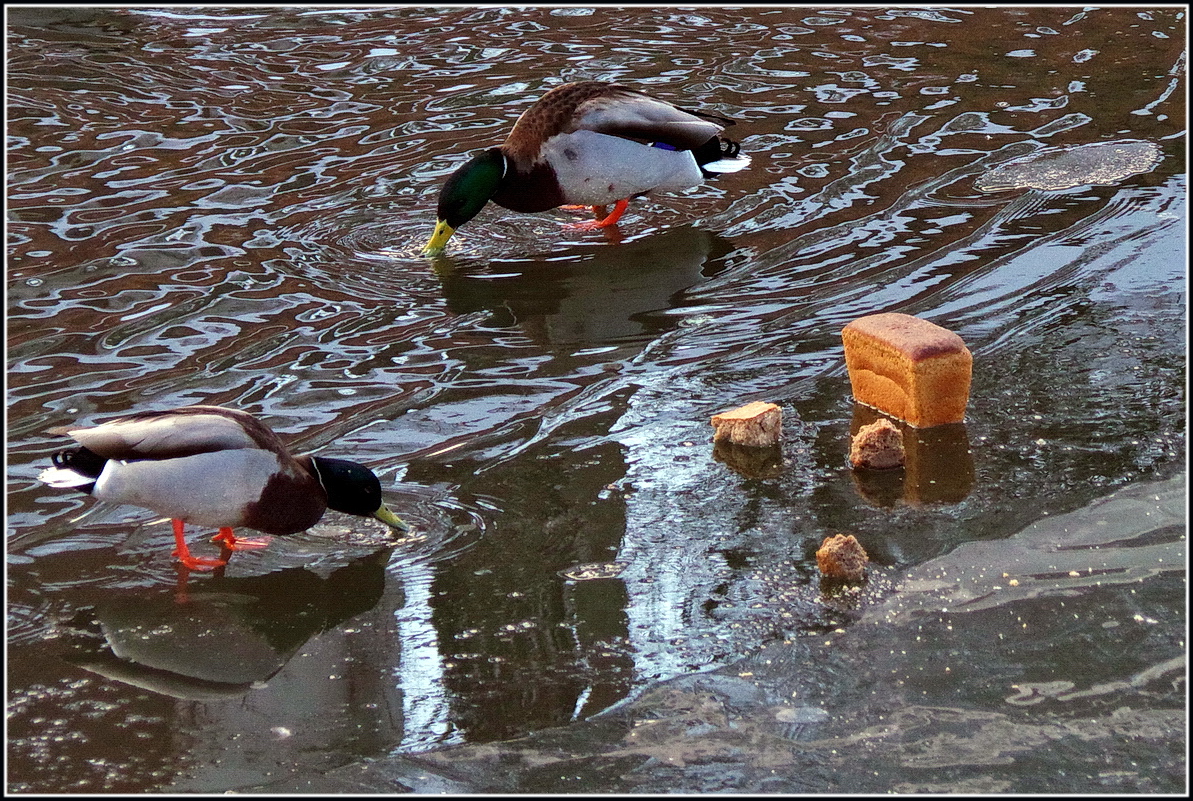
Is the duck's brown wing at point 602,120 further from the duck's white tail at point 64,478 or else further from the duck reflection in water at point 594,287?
the duck's white tail at point 64,478

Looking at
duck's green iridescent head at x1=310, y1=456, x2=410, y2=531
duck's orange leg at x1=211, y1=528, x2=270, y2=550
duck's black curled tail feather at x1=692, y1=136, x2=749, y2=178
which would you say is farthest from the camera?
duck's black curled tail feather at x1=692, y1=136, x2=749, y2=178

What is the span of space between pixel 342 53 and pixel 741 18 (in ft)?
9.86

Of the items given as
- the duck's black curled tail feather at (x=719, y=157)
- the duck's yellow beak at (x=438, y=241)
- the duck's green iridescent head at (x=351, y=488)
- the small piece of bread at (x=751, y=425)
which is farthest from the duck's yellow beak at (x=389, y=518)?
the duck's black curled tail feather at (x=719, y=157)

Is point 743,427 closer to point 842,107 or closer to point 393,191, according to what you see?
point 393,191

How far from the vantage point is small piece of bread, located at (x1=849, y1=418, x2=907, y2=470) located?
4363mm

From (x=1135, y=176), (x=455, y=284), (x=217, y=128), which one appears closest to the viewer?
(x=455, y=284)

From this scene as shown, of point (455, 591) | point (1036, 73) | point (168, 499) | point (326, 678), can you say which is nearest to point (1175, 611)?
point (455, 591)

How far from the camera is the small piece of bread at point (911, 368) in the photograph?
4.60 metres

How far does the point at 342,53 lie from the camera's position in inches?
392

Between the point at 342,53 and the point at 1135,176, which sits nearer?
the point at 1135,176

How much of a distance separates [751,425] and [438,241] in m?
2.64

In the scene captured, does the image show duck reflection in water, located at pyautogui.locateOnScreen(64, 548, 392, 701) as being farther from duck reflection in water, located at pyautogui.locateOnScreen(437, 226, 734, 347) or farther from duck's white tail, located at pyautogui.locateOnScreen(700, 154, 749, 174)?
duck's white tail, located at pyautogui.locateOnScreen(700, 154, 749, 174)

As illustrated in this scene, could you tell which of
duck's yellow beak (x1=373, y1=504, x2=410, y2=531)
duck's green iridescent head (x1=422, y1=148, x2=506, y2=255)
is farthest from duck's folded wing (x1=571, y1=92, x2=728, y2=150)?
duck's yellow beak (x1=373, y1=504, x2=410, y2=531)

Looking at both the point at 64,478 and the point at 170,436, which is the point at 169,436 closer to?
the point at 170,436
